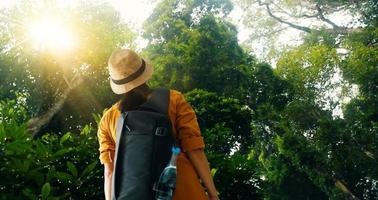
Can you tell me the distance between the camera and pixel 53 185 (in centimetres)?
292

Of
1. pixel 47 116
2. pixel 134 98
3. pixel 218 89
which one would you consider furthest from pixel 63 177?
pixel 218 89

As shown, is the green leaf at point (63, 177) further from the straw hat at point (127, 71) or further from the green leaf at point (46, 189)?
the straw hat at point (127, 71)

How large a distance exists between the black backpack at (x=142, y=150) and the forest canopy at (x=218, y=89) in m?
0.80

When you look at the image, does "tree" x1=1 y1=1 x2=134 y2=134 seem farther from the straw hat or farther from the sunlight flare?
the straw hat

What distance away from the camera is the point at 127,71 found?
2.15 metres

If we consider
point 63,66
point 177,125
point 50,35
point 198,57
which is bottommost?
point 177,125

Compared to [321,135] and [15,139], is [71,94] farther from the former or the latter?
[321,135]

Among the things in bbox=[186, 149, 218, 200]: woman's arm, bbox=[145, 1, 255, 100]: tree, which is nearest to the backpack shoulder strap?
bbox=[186, 149, 218, 200]: woman's arm

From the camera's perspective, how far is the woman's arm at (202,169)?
6.59ft

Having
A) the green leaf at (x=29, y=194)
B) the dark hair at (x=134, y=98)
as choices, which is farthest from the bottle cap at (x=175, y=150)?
the green leaf at (x=29, y=194)

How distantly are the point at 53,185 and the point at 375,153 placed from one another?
23214 millimetres

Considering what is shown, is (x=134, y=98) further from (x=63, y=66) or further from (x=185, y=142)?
(x=63, y=66)

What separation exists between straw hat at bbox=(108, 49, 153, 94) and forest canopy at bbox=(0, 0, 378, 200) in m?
0.87

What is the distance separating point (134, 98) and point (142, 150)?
12.9 inches
